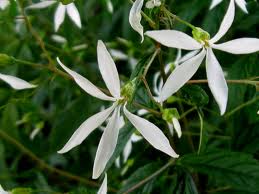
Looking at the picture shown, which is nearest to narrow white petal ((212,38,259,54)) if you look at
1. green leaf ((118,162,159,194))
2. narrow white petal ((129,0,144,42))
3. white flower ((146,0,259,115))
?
white flower ((146,0,259,115))

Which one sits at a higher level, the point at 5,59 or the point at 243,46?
the point at 243,46

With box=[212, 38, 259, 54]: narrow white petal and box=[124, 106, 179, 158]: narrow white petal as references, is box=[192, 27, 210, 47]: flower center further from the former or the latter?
box=[124, 106, 179, 158]: narrow white petal

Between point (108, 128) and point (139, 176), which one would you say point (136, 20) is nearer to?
point (108, 128)

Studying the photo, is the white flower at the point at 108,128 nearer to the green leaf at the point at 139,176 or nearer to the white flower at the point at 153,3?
the white flower at the point at 153,3

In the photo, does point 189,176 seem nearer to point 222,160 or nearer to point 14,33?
point 222,160

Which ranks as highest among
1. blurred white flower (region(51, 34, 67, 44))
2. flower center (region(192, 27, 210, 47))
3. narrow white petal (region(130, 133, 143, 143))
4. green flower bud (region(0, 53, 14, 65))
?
flower center (region(192, 27, 210, 47))

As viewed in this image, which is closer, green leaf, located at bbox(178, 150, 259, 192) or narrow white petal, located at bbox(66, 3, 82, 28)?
green leaf, located at bbox(178, 150, 259, 192)

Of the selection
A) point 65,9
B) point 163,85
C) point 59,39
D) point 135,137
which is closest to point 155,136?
point 163,85
